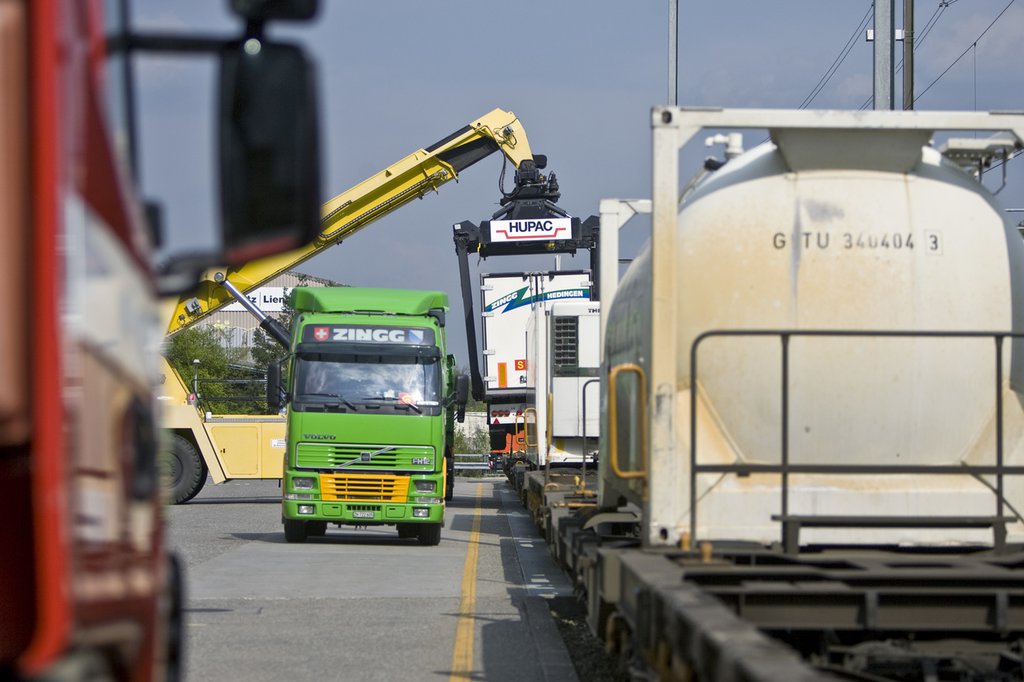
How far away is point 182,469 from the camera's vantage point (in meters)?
28.1

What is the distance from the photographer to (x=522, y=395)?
2952cm

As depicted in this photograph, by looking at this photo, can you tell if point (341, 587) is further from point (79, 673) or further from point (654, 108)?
point (79, 673)

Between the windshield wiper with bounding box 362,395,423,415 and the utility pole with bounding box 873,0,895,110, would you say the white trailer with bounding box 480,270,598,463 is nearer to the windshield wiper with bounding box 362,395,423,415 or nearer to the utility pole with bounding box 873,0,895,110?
the windshield wiper with bounding box 362,395,423,415

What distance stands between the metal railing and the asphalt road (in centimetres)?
310

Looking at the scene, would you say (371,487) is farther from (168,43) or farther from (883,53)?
(168,43)

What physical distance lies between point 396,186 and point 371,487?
10.5 metres

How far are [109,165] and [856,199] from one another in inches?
187

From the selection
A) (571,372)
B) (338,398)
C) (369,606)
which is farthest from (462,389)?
(369,606)

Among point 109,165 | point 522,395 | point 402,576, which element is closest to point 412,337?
point 402,576

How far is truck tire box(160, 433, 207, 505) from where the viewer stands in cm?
2788

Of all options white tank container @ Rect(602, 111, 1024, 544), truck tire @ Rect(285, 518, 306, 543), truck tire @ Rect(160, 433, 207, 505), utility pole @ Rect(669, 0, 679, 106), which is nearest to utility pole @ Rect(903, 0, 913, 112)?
utility pole @ Rect(669, 0, 679, 106)

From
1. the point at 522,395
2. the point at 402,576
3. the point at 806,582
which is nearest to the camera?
the point at 806,582

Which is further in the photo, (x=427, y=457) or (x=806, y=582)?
(x=427, y=457)

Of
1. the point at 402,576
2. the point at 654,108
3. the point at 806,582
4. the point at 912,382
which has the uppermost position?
the point at 654,108
